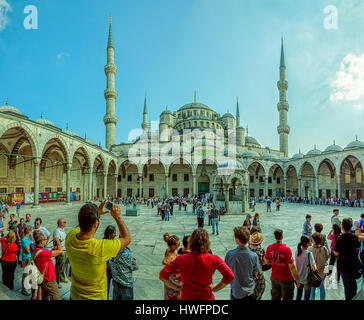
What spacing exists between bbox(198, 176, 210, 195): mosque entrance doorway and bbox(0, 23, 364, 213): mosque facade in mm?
150

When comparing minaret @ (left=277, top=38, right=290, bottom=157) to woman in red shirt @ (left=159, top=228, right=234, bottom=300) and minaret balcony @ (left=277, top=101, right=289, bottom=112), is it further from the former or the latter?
woman in red shirt @ (left=159, top=228, right=234, bottom=300)

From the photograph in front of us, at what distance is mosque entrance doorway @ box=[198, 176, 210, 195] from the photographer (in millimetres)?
31281

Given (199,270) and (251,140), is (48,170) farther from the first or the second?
(251,140)

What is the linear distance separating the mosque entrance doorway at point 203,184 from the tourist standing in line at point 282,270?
93.3 feet

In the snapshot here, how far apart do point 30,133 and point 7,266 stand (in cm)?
1471

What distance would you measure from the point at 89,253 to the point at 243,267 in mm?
1576

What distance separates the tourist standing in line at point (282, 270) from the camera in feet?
8.82

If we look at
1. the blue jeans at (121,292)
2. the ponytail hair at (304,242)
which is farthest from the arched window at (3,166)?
the ponytail hair at (304,242)

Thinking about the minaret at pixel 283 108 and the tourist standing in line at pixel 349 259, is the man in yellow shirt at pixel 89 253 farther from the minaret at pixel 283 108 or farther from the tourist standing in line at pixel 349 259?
the minaret at pixel 283 108

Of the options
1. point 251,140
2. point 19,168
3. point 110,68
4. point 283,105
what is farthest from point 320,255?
point 251,140

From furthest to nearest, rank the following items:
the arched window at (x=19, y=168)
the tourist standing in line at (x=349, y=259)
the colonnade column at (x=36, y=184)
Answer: the arched window at (x=19, y=168) < the colonnade column at (x=36, y=184) < the tourist standing in line at (x=349, y=259)

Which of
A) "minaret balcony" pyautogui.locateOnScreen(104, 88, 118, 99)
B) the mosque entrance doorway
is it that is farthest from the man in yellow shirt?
"minaret balcony" pyautogui.locateOnScreen(104, 88, 118, 99)

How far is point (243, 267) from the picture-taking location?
2.26m

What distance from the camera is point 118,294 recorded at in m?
2.61
